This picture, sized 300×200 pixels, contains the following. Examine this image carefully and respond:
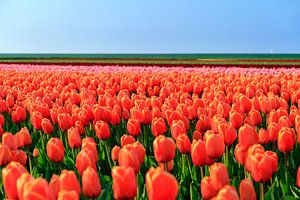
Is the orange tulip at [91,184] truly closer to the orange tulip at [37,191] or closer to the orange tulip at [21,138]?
the orange tulip at [37,191]

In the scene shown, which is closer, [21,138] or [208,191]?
[208,191]

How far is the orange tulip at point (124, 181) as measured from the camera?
92.1 inches

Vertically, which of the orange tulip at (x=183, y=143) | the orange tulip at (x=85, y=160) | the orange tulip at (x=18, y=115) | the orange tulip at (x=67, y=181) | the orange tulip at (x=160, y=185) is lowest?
the orange tulip at (x=18, y=115)

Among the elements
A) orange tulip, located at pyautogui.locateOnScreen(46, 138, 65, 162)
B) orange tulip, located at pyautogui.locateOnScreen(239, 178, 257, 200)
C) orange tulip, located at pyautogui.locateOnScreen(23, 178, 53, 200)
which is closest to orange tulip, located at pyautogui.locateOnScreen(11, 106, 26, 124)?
orange tulip, located at pyautogui.locateOnScreen(46, 138, 65, 162)

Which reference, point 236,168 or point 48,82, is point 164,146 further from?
point 48,82

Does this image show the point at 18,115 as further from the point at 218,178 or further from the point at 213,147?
the point at 218,178

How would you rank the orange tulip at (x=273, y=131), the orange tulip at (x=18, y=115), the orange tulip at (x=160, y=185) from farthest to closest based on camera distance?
the orange tulip at (x=18, y=115) → the orange tulip at (x=273, y=131) → the orange tulip at (x=160, y=185)

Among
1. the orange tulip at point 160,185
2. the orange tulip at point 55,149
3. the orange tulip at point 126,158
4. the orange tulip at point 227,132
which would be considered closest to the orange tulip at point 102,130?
the orange tulip at point 55,149

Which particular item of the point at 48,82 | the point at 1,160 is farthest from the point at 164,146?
the point at 48,82

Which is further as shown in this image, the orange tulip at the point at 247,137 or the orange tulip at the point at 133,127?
the orange tulip at the point at 133,127

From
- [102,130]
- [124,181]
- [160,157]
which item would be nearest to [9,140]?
[102,130]

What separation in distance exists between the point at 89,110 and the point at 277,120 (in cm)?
183

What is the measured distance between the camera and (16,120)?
5.68 meters

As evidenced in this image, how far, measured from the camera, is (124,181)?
236cm
